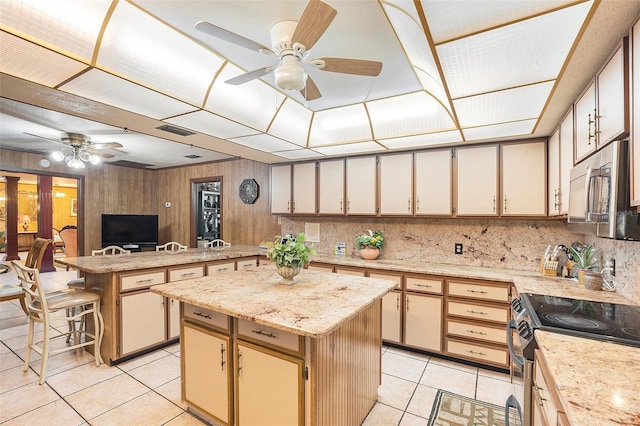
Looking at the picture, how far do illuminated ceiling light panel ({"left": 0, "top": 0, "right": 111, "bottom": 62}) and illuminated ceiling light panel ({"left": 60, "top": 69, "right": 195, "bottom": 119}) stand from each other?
20 cm

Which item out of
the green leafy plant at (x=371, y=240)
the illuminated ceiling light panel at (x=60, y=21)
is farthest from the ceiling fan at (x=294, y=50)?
the green leafy plant at (x=371, y=240)

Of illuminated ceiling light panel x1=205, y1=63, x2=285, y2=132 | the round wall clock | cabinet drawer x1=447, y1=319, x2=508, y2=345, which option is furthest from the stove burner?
the round wall clock

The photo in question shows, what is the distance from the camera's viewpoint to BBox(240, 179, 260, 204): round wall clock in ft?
17.2

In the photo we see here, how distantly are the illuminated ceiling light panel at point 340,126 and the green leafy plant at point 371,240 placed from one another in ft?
4.31

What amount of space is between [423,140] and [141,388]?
138 inches

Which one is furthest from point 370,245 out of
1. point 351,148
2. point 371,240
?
point 351,148

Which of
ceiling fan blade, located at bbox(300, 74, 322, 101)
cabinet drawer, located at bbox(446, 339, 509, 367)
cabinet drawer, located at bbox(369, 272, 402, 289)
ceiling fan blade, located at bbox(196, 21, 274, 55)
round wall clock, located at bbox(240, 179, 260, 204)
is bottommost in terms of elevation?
cabinet drawer, located at bbox(446, 339, 509, 367)

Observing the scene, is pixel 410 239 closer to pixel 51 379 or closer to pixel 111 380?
pixel 111 380

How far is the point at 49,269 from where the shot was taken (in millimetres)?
7113

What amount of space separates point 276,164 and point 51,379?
3.49 meters

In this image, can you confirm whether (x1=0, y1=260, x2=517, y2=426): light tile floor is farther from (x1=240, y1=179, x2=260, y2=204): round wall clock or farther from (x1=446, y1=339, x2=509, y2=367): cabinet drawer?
(x1=240, y1=179, x2=260, y2=204): round wall clock

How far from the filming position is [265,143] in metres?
3.49

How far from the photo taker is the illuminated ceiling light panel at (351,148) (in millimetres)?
3431

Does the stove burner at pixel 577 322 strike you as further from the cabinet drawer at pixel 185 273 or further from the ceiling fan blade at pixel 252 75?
the cabinet drawer at pixel 185 273
